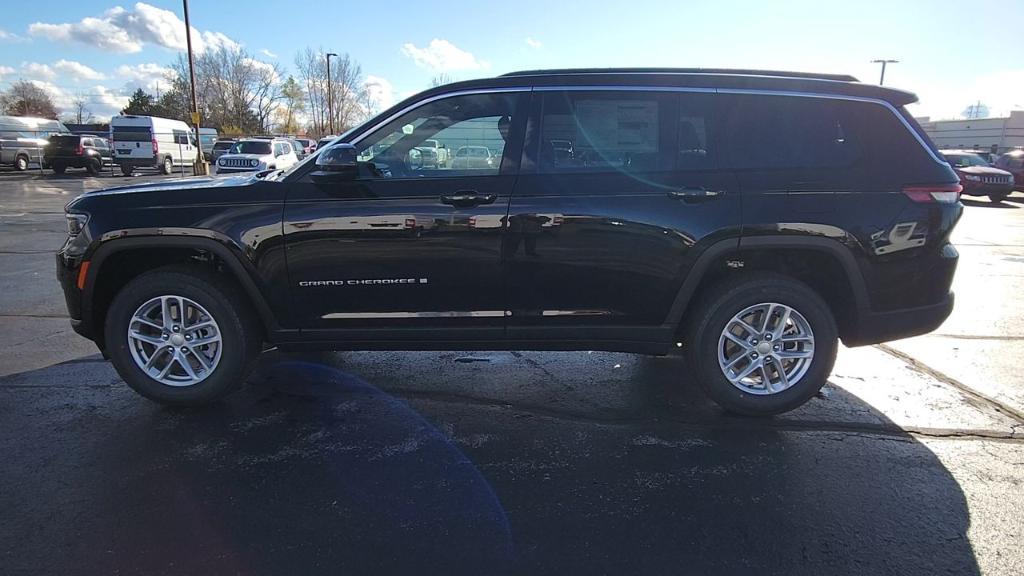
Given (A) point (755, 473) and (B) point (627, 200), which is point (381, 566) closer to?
(A) point (755, 473)

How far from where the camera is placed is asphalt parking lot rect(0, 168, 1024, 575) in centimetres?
255

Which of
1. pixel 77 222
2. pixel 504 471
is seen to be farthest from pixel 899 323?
pixel 77 222

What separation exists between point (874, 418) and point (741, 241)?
1505 millimetres

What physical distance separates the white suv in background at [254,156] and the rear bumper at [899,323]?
69.2ft

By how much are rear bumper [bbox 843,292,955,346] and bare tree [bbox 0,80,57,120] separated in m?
91.5

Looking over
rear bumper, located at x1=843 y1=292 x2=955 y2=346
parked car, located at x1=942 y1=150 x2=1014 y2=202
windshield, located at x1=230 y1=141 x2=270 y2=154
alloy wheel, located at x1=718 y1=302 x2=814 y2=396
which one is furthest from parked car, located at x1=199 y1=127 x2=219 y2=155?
rear bumper, located at x1=843 y1=292 x2=955 y2=346

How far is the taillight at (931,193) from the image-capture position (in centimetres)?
362

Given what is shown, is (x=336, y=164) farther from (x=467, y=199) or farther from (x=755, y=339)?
(x=755, y=339)

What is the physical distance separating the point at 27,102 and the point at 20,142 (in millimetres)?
60677

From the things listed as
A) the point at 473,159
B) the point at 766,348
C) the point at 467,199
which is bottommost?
the point at 766,348

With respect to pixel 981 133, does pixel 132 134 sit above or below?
below

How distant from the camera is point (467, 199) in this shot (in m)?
3.54

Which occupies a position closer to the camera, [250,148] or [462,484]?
[462,484]

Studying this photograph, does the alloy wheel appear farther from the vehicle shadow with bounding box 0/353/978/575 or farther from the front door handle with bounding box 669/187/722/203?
the front door handle with bounding box 669/187/722/203
